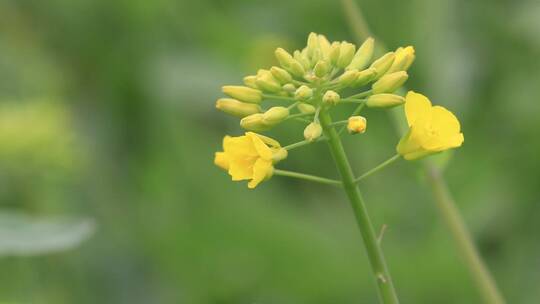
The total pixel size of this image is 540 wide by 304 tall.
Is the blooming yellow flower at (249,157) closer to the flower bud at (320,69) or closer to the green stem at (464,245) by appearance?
the flower bud at (320,69)

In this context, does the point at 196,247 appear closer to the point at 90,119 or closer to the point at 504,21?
the point at 90,119

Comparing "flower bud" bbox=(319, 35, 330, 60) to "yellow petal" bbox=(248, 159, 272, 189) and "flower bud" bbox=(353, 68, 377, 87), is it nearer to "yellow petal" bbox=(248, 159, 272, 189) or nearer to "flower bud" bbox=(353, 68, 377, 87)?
"flower bud" bbox=(353, 68, 377, 87)

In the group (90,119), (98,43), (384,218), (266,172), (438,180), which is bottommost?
(266,172)

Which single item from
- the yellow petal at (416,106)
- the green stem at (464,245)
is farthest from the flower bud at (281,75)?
the green stem at (464,245)

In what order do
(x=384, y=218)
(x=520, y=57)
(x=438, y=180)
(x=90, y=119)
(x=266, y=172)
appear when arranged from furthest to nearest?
(x=90, y=119) < (x=520, y=57) < (x=384, y=218) < (x=438, y=180) < (x=266, y=172)

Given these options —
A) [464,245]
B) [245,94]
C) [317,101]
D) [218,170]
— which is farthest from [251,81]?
[218,170]

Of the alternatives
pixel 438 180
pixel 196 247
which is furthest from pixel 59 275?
pixel 438 180

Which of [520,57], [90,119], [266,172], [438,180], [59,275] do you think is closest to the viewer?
[266,172]
